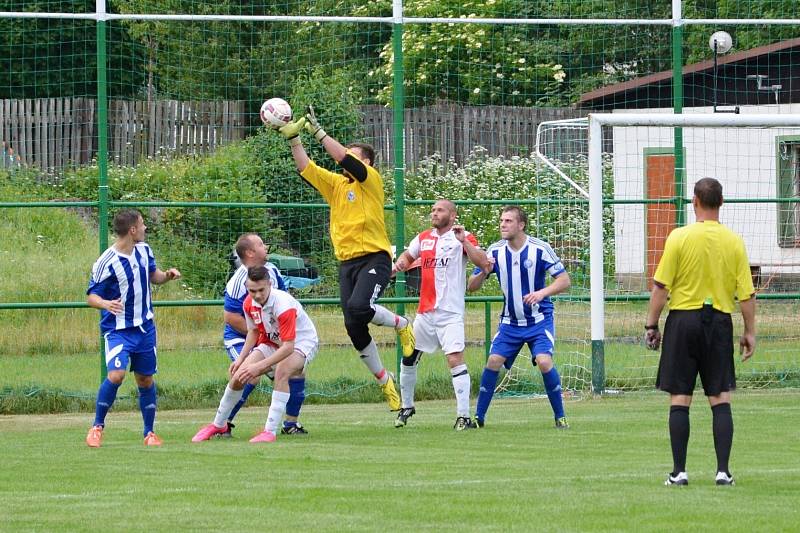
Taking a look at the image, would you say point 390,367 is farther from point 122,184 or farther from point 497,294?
point 122,184

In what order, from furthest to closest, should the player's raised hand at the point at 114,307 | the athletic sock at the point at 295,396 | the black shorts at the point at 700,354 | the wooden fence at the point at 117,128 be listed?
the wooden fence at the point at 117,128 → the athletic sock at the point at 295,396 → the player's raised hand at the point at 114,307 → the black shorts at the point at 700,354

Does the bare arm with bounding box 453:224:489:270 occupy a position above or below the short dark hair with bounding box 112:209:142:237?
below

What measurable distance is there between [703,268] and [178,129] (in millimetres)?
8947

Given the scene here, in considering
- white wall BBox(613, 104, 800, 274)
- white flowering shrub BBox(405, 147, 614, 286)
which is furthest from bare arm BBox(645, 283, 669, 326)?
A: white wall BBox(613, 104, 800, 274)

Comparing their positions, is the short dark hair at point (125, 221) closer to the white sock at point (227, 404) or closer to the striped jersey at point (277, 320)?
the striped jersey at point (277, 320)

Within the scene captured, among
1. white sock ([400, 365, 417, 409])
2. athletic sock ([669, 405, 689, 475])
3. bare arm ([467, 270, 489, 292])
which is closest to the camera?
athletic sock ([669, 405, 689, 475])

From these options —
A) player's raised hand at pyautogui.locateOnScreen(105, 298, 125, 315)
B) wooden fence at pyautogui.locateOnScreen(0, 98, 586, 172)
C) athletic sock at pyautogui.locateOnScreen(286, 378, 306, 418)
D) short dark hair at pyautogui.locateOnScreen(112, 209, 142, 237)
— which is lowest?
athletic sock at pyautogui.locateOnScreen(286, 378, 306, 418)

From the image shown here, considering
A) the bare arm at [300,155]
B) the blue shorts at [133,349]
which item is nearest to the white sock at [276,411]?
the blue shorts at [133,349]

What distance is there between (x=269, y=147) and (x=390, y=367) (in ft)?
9.55

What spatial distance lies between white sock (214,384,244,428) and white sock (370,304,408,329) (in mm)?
1385

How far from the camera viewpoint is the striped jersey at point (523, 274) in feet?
40.7

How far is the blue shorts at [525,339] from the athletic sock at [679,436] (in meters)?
3.83

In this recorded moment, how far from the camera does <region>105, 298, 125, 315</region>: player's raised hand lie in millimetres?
11446

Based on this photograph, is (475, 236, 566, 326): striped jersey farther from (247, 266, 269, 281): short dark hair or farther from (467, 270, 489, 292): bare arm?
(247, 266, 269, 281): short dark hair
